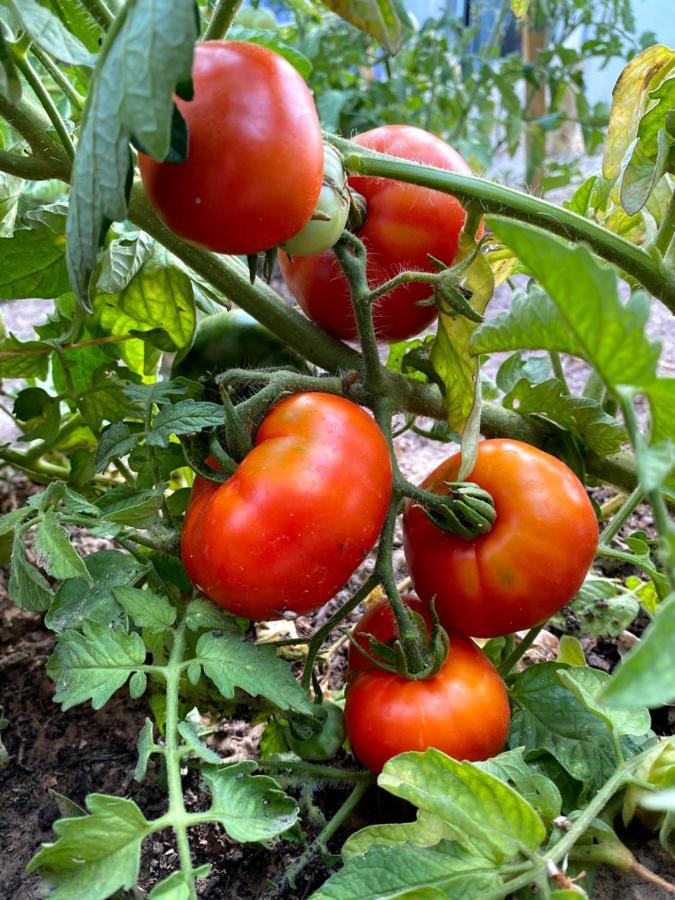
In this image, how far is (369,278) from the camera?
2.68 feet

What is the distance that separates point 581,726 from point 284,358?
48cm

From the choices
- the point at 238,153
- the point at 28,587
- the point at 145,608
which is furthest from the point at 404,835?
the point at 238,153

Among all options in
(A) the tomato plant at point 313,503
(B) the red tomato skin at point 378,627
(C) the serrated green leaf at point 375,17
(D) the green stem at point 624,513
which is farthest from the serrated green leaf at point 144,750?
(C) the serrated green leaf at point 375,17

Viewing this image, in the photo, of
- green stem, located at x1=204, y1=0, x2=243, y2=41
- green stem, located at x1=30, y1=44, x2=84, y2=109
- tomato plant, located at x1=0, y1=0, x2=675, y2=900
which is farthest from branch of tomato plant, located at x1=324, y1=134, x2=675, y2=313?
green stem, located at x1=30, y1=44, x2=84, y2=109

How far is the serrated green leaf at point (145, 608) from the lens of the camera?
667 millimetres

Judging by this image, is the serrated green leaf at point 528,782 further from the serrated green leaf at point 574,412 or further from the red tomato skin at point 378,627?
the serrated green leaf at point 574,412

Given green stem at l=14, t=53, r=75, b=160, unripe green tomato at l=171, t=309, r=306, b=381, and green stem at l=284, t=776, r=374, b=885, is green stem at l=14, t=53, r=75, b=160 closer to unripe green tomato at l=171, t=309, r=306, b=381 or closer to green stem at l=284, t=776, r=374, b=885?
unripe green tomato at l=171, t=309, r=306, b=381

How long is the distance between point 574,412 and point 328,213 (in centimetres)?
35

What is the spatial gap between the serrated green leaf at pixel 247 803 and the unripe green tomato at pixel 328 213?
40 cm

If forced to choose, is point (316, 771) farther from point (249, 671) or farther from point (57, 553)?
point (57, 553)

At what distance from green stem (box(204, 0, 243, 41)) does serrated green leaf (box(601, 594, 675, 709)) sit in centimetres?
54

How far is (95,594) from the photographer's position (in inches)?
27.7

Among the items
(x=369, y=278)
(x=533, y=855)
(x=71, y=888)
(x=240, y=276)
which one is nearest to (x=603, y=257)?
(x=369, y=278)

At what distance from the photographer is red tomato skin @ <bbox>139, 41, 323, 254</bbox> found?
1.73 feet
